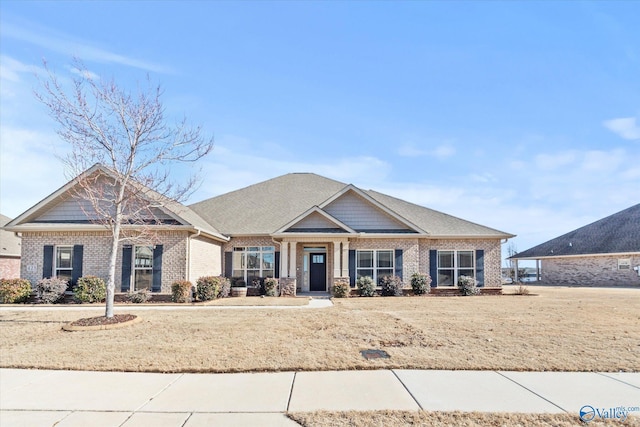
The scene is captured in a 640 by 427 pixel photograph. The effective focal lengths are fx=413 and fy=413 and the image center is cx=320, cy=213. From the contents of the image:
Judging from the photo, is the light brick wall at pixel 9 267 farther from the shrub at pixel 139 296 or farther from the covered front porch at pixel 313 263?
the covered front porch at pixel 313 263

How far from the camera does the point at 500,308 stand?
548 inches

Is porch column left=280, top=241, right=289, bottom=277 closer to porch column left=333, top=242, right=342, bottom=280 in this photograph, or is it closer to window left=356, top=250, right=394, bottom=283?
porch column left=333, top=242, right=342, bottom=280

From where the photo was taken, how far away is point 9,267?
26891 mm

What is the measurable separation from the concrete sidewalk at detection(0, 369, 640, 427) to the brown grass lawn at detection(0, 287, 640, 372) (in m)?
0.39

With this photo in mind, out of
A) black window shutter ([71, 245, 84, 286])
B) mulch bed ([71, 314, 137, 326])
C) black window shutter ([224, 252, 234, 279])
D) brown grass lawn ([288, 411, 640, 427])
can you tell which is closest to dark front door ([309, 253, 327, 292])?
black window shutter ([224, 252, 234, 279])

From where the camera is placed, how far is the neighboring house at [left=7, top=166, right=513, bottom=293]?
1688 cm

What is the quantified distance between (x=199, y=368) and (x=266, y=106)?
11988 millimetres

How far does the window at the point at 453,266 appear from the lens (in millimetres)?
20656

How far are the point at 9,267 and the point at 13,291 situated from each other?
555 inches

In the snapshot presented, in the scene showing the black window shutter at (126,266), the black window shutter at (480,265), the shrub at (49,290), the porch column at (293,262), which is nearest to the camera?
the shrub at (49,290)

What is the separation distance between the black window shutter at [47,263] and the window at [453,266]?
57.2 ft

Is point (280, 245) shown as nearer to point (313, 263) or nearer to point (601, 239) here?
point (313, 263)

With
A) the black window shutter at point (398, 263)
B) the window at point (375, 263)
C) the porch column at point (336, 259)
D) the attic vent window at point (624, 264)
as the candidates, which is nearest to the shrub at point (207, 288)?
the porch column at point (336, 259)

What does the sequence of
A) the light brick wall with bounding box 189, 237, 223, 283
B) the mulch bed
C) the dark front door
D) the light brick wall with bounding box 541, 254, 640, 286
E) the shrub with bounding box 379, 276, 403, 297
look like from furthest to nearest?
the light brick wall with bounding box 541, 254, 640, 286
the dark front door
the shrub with bounding box 379, 276, 403, 297
the light brick wall with bounding box 189, 237, 223, 283
the mulch bed
